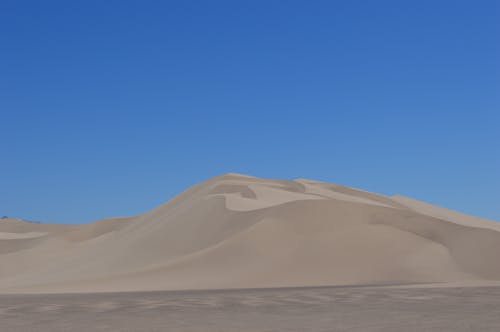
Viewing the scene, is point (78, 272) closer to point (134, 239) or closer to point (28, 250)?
point (134, 239)

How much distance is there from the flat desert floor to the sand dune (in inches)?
510

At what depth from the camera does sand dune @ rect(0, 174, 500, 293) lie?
39.2 meters

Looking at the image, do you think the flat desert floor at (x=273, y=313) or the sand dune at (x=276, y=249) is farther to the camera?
the sand dune at (x=276, y=249)

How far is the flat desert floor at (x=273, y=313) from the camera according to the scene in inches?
604

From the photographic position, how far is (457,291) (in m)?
26.2

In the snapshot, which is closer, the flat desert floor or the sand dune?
the flat desert floor

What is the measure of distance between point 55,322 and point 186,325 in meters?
3.22

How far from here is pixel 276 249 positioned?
4316cm

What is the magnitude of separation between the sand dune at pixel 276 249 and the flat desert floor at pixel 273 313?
13.0 metres

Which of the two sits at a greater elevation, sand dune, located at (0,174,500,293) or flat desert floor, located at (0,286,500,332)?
sand dune, located at (0,174,500,293)

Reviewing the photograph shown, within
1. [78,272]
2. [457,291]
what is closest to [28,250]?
[78,272]

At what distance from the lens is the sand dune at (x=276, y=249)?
129ft

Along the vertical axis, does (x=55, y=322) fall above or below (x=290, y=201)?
below

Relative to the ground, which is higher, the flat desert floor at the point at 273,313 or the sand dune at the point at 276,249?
the sand dune at the point at 276,249
